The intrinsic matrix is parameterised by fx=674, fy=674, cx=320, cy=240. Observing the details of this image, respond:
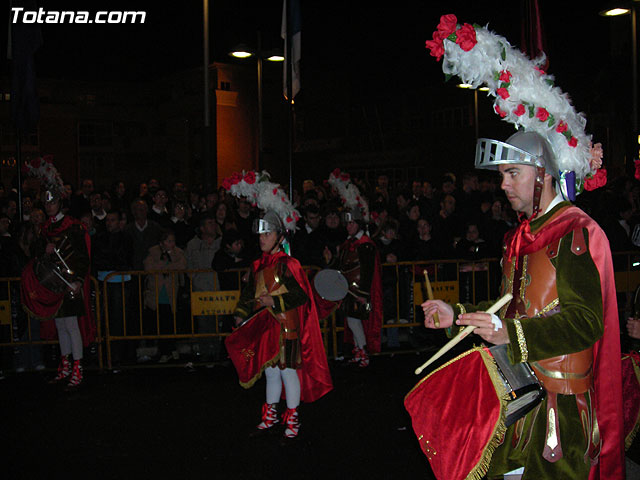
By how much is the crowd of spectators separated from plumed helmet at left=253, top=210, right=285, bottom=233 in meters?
2.77

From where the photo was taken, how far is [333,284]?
25.6 ft

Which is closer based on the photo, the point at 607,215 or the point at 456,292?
the point at 456,292

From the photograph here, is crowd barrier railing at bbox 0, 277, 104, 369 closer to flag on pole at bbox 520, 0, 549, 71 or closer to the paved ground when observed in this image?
the paved ground

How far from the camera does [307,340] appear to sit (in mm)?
6023

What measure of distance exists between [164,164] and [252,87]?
7.84m

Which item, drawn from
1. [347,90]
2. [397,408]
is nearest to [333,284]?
[397,408]

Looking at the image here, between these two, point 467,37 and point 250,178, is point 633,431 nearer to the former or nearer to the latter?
point 467,37

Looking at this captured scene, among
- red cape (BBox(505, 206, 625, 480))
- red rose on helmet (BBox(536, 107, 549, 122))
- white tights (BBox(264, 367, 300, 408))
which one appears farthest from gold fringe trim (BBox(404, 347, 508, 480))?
white tights (BBox(264, 367, 300, 408))

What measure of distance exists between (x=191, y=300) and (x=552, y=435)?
6398 millimetres

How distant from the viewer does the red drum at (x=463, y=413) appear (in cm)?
270

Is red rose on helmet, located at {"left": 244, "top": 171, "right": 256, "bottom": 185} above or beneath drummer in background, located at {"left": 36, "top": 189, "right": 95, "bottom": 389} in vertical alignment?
above

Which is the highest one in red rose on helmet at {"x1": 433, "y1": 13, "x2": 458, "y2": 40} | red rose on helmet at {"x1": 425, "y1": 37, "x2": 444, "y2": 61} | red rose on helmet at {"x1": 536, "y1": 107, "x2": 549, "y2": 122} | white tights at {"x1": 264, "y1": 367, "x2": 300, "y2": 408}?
red rose on helmet at {"x1": 433, "y1": 13, "x2": 458, "y2": 40}

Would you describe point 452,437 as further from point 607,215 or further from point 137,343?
point 607,215

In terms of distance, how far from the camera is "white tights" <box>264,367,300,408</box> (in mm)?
5895
